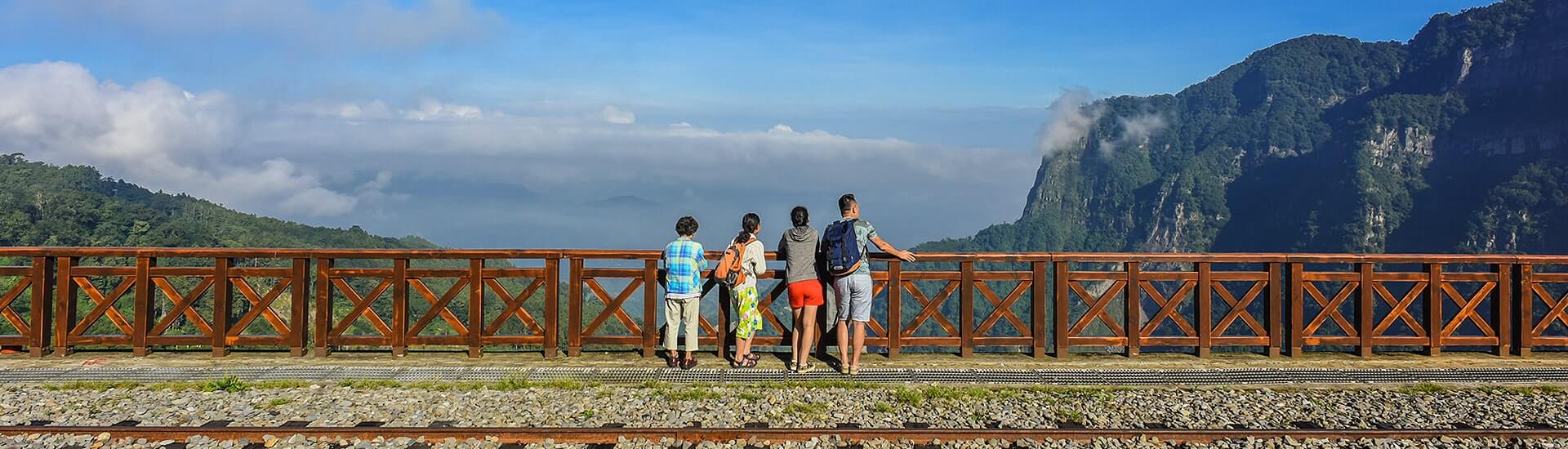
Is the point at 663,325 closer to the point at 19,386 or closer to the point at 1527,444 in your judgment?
the point at 19,386

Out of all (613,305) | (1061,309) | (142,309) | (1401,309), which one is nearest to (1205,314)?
(1061,309)

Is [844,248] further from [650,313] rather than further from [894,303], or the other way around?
[650,313]

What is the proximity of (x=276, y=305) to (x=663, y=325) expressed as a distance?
207ft

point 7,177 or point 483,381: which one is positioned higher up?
point 7,177

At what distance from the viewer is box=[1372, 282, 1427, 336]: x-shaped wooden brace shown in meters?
8.93

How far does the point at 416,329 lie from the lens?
8875 millimetres

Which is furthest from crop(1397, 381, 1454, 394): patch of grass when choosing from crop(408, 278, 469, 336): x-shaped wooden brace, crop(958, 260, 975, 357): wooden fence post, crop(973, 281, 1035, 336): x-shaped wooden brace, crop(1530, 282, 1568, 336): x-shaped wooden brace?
crop(408, 278, 469, 336): x-shaped wooden brace

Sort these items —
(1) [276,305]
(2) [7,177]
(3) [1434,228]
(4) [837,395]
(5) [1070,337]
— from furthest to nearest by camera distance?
(3) [1434,228]
(2) [7,177]
(1) [276,305]
(5) [1070,337]
(4) [837,395]

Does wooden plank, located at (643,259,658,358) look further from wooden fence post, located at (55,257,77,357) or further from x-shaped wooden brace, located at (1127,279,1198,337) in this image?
wooden fence post, located at (55,257,77,357)

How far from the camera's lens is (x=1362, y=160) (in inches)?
5344

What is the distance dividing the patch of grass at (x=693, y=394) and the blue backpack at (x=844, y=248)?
1.53 m

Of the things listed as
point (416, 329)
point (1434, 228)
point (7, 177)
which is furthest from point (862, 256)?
point (1434, 228)

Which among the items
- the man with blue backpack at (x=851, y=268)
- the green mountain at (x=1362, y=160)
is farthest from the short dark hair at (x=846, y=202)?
the green mountain at (x=1362, y=160)

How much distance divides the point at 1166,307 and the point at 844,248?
3.07 metres
